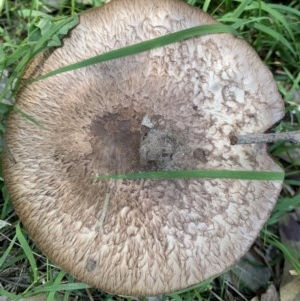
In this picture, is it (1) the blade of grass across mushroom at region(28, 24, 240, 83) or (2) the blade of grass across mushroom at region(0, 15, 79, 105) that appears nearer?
(1) the blade of grass across mushroom at region(28, 24, 240, 83)

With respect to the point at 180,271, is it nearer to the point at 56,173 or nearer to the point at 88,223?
the point at 88,223

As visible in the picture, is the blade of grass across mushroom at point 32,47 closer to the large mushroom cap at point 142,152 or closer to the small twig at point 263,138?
the large mushroom cap at point 142,152

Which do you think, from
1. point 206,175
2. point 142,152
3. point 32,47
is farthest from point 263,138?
point 32,47

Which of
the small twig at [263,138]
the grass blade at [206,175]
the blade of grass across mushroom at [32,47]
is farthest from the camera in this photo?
the blade of grass across mushroom at [32,47]

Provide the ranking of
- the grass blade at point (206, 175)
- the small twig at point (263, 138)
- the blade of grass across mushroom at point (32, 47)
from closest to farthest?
1. the grass blade at point (206, 175)
2. the small twig at point (263, 138)
3. the blade of grass across mushroom at point (32, 47)

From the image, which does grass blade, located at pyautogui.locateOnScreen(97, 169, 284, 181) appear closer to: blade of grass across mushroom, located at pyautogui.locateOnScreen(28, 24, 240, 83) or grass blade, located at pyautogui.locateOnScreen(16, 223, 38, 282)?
blade of grass across mushroom, located at pyautogui.locateOnScreen(28, 24, 240, 83)

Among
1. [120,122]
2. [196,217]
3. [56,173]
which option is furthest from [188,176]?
[56,173]

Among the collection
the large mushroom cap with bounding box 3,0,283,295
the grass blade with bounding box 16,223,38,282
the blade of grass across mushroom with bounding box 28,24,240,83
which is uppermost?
the blade of grass across mushroom with bounding box 28,24,240,83

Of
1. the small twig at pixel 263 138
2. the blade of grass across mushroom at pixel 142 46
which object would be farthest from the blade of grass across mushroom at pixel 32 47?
the small twig at pixel 263 138

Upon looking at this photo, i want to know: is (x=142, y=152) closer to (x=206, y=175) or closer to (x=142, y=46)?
(x=206, y=175)

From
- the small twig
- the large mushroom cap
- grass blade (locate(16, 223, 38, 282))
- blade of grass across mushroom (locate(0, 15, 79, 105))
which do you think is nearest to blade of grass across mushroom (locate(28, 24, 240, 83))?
the large mushroom cap
